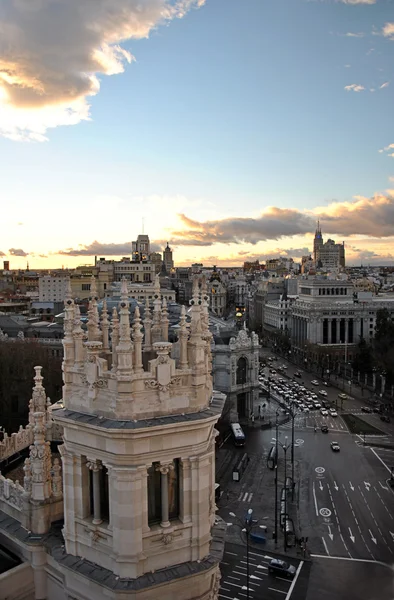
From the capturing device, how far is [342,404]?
8150 cm

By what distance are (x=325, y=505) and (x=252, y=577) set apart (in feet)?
43.3

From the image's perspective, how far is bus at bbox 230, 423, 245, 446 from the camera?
203 feet

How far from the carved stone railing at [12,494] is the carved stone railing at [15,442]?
6.31 meters

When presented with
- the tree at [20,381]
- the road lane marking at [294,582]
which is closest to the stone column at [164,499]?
the road lane marking at [294,582]

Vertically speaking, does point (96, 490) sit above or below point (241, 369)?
above

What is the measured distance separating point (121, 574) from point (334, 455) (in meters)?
51.0

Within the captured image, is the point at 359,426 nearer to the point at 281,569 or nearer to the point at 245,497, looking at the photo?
the point at 245,497

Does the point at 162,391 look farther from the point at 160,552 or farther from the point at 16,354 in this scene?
the point at 16,354

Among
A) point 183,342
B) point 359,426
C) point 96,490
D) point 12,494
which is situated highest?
point 183,342

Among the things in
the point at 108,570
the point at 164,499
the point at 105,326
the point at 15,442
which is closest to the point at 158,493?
the point at 164,499

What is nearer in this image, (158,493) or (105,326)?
(158,493)

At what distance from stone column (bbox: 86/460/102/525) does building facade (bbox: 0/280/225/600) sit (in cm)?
2

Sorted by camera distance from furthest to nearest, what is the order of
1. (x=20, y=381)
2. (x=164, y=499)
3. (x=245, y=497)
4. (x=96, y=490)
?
(x=20, y=381) → (x=245, y=497) → (x=96, y=490) → (x=164, y=499)

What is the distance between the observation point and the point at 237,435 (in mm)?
62469
